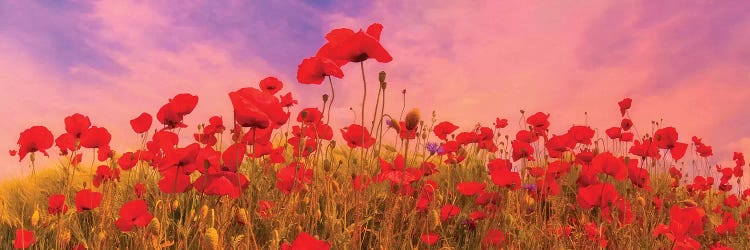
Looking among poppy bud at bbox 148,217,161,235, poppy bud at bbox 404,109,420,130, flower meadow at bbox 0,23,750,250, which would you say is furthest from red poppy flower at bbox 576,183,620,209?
poppy bud at bbox 148,217,161,235

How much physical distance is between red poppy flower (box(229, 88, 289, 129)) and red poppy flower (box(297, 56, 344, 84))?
0.93ft

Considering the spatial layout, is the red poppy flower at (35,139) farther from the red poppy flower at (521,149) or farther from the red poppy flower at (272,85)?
the red poppy flower at (521,149)

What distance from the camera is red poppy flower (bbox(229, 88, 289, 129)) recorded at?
1.55 meters

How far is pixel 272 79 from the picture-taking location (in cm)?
340

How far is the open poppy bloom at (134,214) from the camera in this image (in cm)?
204

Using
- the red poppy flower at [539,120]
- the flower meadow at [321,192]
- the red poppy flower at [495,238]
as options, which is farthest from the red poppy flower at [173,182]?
the red poppy flower at [539,120]

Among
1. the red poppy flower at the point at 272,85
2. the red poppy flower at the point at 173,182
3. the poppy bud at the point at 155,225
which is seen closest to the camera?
the red poppy flower at the point at 173,182

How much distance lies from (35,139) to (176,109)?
103cm

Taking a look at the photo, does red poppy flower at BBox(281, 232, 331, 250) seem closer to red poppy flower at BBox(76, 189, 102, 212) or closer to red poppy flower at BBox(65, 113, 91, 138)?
red poppy flower at BBox(76, 189, 102, 212)

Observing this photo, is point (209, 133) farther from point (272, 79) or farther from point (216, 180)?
point (216, 180)

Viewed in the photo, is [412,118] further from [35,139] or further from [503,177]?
[35,139]

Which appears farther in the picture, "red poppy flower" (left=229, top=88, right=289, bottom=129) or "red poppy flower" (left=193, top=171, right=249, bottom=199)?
Answer: "red poppy flower" (left=193, top=171, right=249, bottom=199)

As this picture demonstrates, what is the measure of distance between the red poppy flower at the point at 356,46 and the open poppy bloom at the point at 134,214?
30.0 inches

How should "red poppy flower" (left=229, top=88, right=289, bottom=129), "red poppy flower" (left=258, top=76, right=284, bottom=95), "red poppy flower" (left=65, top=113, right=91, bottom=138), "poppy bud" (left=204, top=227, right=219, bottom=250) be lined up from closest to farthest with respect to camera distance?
"red poppy flower" (left=229, top=88, right=289, bottom=129) → "poppy bud" (left=204, top=227, right=219, bottom=250) → "red poppy flower" (left=65, top=113, right=91, bottom=138) → "red poppy flower" (left=258, top=76, right=284, bottom=95)
